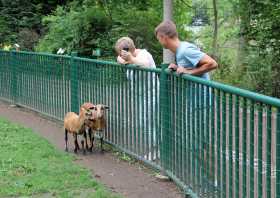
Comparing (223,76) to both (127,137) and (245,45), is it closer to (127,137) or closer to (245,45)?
(245,45)

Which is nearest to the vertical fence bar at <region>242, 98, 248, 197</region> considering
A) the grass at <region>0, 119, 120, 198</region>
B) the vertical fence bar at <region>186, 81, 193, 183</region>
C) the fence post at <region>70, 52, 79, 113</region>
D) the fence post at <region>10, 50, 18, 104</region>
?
the vertical fence bar at <region>186, 81, 193, 183</region>

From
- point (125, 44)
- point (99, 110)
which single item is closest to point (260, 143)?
point (125, 44)

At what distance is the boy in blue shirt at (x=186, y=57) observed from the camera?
20.9ft

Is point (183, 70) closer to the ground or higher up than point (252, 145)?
higher up

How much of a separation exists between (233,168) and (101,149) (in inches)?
148

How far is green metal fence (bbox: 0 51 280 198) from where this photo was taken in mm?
4750

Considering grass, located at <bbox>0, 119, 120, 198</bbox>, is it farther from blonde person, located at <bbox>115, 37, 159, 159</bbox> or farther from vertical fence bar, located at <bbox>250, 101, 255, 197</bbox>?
vertical fence bar, located at <bbox>250, 101, 255, 197</bbox>

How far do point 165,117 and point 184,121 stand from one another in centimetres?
62

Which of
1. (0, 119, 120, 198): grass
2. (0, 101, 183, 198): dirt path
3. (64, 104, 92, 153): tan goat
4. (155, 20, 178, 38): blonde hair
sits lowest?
(0, 101, 183, 198): dirt path

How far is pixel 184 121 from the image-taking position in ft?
21.4

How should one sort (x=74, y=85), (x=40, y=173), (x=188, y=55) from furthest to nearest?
1. (x=74, y=85)
2. (x=40, y=173)
3. (x=188, y=55)

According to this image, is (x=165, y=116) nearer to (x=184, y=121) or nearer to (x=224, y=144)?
(x=184, y=121)

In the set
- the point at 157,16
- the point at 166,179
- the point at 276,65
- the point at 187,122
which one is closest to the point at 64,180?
the point at 166,179

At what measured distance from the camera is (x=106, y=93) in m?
8.96
